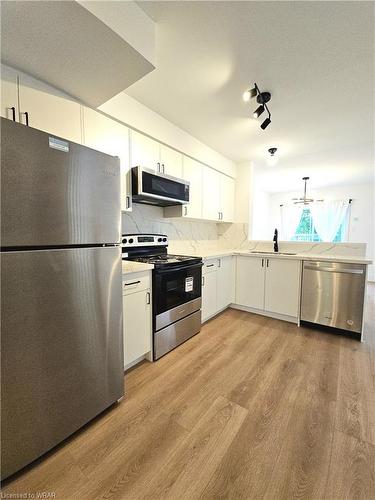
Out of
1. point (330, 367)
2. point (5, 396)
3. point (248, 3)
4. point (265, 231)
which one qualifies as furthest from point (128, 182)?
point (265, 231)

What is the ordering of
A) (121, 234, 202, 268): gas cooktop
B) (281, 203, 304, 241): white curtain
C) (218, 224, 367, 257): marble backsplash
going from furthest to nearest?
(281, 203, 304, 241): white curtain
(218, 224, 367, 257): marble backsplash
(121, 234, 202, 268): gas cooktop

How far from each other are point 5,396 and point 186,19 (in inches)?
87.6

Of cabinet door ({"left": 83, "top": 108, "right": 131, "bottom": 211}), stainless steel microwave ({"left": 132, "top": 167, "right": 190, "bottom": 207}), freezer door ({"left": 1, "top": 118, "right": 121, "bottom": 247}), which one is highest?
cabinet door ({"left": 83, "top": 108, "right": 131, "bottom": 211})

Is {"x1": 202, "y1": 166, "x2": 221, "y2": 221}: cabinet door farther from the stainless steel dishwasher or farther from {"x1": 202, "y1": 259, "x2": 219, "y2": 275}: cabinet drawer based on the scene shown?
the stainless steel dishwasher

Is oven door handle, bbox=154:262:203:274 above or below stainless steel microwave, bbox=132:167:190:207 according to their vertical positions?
below

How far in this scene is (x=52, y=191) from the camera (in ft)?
3.42

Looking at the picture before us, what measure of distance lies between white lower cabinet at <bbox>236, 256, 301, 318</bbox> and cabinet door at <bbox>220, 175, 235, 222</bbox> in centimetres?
81

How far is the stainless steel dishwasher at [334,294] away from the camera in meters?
2.42

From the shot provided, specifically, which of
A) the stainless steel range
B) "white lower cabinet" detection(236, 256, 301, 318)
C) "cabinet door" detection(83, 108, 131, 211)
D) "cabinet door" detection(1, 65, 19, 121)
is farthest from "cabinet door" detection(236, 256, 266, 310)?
"cabinet door" detection(1, 65, 19, 121)

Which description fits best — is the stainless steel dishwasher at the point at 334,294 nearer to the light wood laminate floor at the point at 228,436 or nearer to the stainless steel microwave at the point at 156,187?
the light wood laminate floor at the point at 228,436

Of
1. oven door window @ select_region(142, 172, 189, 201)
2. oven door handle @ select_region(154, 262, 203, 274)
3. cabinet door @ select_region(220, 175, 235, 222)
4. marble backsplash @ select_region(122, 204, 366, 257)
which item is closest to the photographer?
oven door handle @ select_region(154, 262, 203, 274)

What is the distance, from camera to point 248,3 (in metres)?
1.20

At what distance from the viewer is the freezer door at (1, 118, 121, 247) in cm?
92

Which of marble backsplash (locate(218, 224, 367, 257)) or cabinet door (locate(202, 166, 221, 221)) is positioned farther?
cabinet door (locate(202, 166, 221, 221))
